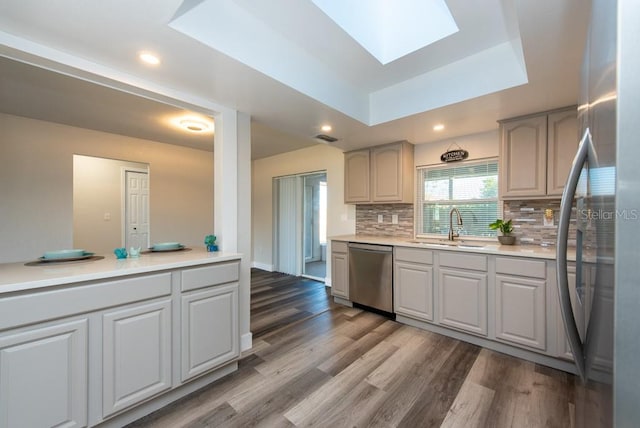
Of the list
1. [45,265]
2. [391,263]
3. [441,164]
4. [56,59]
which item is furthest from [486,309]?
[56,59]

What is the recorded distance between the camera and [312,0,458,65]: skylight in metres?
1.91

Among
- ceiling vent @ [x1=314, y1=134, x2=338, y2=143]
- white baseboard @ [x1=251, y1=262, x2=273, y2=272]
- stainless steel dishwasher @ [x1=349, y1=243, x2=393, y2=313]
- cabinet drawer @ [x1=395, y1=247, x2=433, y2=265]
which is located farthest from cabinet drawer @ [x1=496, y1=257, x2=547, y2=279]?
white baseboard @ [x1=251, y1=262, x2=273, y2=272]

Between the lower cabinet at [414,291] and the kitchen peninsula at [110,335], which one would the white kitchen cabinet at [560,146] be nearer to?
the lower cabinet at [414,291]

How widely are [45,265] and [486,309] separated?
339cm

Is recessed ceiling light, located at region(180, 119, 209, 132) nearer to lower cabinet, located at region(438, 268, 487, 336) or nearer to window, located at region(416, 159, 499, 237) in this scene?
window, located at region(416, 159, 499, 237)


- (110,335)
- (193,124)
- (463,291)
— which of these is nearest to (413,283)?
(463,291)

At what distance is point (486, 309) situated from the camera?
2.43 meters

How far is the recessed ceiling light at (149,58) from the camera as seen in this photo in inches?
64.6

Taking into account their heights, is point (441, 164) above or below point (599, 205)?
above

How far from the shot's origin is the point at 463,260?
257cm

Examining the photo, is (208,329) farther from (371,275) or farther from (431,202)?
(431,202)

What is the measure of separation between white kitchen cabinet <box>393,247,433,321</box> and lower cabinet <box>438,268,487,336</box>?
13 centimetres

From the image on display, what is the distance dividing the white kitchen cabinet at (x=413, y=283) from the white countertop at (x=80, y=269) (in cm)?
195

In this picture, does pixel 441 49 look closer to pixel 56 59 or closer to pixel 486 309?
pixel 486 309
